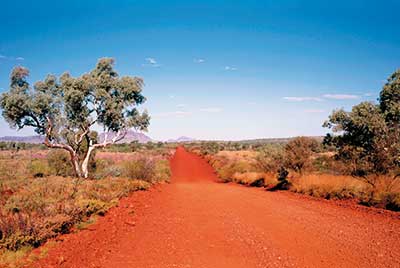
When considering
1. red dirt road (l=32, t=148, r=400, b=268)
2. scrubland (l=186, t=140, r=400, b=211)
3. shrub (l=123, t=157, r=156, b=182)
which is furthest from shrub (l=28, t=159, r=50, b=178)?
scrubland (l=186, t=140, r=400, b=211)

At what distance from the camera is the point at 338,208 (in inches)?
389

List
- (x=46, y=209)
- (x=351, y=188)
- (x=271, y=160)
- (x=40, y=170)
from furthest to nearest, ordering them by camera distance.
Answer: (x=40, y=170), (x=271, y=160), (x=351, y=188), (x=46, y=209)

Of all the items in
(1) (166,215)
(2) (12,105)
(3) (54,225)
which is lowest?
(1) (166,215)

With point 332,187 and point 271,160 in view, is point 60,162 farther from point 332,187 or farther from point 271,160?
point 332,187

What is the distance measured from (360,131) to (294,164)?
4122 millimetres

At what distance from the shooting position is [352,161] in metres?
12.6

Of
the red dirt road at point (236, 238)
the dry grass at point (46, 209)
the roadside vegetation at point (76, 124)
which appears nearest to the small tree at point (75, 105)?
the roadside vegetation at point (76, 124)

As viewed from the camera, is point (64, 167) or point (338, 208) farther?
point (64, 167)

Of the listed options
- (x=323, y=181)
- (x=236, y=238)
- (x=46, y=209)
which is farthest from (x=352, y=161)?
(x=46, y=209)

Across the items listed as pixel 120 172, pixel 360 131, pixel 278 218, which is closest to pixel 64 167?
pixel 120 172

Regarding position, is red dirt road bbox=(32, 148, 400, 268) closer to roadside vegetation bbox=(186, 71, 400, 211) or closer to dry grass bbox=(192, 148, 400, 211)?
dry grass bbox=(192, 148, 400, 211)

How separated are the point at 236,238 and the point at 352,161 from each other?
853 cm

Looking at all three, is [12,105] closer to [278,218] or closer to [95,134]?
[95,134]

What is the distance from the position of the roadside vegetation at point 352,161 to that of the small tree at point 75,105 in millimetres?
8999
